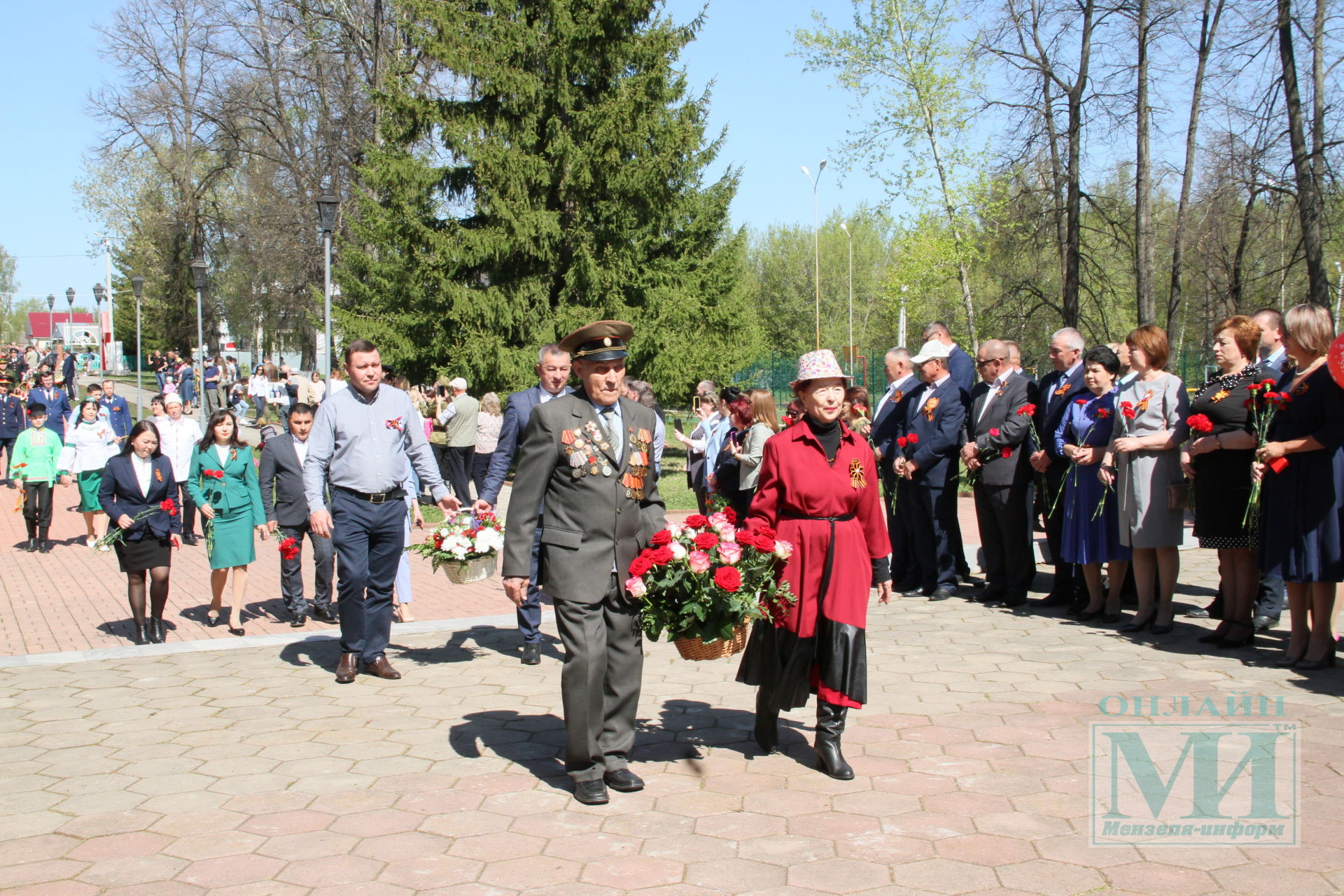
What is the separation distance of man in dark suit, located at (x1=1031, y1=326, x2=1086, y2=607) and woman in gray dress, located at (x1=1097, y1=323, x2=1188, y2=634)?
2.06 feet

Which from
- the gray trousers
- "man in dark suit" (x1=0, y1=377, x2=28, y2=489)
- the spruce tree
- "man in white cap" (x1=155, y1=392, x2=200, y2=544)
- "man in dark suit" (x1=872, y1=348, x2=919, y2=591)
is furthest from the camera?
the spruce tree

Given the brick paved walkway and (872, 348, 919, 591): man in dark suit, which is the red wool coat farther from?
(872, 348, 919, 591): man in dark suit

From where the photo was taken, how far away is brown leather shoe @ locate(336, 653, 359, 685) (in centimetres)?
709

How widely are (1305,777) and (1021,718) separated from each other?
1406mm

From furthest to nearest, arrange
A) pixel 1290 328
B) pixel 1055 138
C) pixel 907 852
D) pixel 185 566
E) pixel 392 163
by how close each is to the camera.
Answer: pixel 1055 138, pixel 392 163, pixel 185 566, pixel 1290 328, pixel 907 852

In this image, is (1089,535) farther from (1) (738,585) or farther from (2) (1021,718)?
(1) (738,585)

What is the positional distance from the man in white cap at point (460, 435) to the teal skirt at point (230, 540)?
6.92 m

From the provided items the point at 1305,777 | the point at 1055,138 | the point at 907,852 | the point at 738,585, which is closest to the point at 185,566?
the point at 738,585

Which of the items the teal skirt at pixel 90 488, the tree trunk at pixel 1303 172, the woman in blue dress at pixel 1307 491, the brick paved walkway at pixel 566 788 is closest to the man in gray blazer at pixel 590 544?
the brick paved walkway at pixel 566 788

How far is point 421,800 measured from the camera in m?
4.96

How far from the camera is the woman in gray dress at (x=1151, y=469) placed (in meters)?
7.90

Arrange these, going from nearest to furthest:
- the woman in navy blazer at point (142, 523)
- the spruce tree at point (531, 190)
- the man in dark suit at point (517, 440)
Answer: the man in dark suit at point (517, 440) → the woman in navy blazer at point (142, 523) → the spruce tree at point (531, 190)

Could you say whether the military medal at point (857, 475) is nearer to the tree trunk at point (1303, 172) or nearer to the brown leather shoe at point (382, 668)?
the brown leather shoe at point (382, 668)

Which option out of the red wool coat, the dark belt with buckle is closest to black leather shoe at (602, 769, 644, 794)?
the red wool coat
